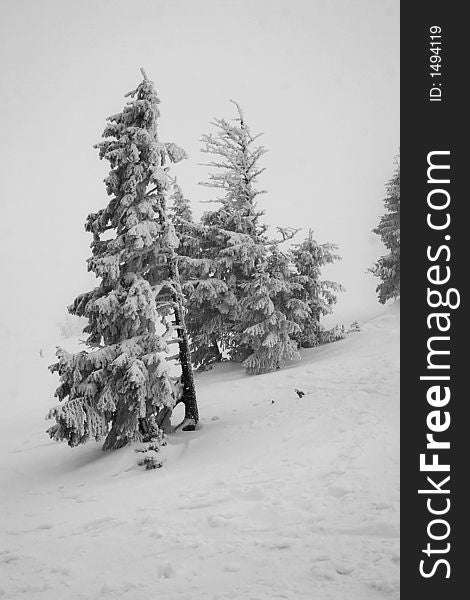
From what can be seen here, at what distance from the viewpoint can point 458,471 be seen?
16.5ft

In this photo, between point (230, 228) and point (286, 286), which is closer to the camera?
point (286, 286)

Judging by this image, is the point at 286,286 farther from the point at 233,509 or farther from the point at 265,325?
the point at 233,509

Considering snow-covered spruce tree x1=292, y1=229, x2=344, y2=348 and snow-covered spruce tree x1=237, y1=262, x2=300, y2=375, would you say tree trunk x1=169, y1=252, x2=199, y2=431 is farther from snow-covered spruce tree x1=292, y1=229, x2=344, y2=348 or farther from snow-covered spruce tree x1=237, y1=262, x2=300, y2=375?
snow-covered spruce tree x1=292, y1=229, x2=344, y2=348

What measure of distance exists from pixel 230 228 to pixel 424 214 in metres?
16.3

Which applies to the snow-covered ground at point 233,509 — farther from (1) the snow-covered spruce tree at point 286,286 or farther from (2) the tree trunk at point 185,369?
(1) the snow-covered spruce tree at point 286,286

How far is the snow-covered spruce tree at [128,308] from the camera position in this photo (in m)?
12.1

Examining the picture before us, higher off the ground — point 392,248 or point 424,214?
point 392,248

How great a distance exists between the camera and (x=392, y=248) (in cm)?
2842

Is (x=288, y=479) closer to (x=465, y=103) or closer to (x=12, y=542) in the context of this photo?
(x=12, y=542)

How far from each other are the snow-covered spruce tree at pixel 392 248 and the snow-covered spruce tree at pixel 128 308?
17.9 meters

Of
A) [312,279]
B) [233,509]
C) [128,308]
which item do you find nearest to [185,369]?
[128,308]

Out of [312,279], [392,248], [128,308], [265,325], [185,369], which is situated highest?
[392,248]

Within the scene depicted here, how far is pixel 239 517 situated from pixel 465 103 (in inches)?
283

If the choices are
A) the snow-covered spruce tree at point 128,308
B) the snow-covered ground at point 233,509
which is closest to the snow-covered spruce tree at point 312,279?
the snow-covered ground at point 233,509
